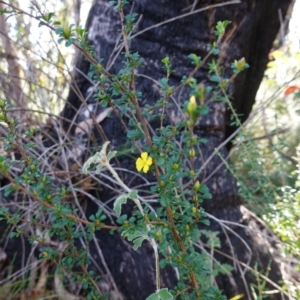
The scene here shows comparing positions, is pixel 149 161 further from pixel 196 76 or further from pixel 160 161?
pixel 196 76

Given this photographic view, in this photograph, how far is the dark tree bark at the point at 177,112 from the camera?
1512mm

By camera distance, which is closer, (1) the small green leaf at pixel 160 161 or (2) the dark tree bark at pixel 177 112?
(1) the small green leaf at pixel 160 161

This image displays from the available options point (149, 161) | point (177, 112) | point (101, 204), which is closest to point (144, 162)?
point (149, 161)

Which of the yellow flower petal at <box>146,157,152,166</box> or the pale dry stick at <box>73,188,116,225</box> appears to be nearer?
the yellow flower petal at <box>146,157,152,166</box>

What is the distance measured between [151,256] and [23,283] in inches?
16.2

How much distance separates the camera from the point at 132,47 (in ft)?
5.53

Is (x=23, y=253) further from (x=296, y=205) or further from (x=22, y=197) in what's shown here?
(x=296, y=205)

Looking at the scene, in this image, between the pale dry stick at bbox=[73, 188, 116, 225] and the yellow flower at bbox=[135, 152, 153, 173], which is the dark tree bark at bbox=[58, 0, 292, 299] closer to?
the pale dry stick at bbox=[73, 188, 116, 225]

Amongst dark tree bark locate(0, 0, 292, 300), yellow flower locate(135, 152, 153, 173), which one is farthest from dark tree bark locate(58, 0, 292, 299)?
yellow flower locate(135, 152, 153, 173)

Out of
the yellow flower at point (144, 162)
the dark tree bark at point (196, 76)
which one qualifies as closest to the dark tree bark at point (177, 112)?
the dark tree bark at point (196, 76)

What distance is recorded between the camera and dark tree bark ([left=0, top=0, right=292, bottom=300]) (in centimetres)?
151

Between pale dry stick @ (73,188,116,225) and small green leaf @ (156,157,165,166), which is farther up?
small green leaf @ (156,157,165,166)

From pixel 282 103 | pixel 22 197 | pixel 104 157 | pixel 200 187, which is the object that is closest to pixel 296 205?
pixel 200 187

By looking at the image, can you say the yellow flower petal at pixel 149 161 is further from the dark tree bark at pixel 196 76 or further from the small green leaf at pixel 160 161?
the dark tree bark at pixel 196 76
